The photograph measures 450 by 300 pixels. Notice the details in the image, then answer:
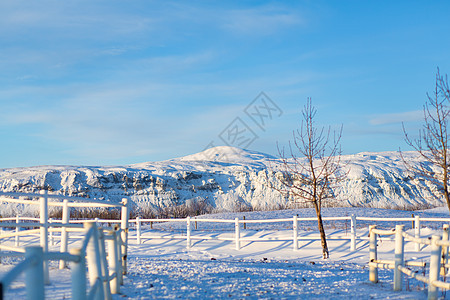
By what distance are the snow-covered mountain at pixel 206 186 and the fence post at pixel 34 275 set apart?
149 ft

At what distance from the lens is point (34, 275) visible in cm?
324

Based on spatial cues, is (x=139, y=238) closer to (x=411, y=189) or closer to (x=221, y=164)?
(x=411, y=189)

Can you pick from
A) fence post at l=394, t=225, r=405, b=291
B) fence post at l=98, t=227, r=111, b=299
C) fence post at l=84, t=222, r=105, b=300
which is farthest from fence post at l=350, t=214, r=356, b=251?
fence post at l=84, t=222, r=105, b=300

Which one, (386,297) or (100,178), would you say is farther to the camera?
(100,178)

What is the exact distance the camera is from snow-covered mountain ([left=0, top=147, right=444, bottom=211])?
5125 cm

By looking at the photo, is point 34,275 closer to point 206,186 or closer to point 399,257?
point 399,257

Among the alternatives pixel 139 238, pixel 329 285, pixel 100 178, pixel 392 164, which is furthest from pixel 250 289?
pixel 392 164

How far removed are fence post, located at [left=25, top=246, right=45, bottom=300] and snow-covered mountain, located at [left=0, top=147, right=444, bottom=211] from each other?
4536cm

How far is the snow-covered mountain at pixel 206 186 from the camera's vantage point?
168 ft

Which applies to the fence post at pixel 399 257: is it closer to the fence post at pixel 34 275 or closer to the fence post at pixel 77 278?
the fence post at pixel 77 278

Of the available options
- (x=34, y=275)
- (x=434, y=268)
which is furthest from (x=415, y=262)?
(x=34, y=275)

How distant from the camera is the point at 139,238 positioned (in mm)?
20328

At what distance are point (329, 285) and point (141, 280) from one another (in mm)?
3488

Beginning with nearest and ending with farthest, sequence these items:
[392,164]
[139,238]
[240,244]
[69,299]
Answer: [69,299] → [240,244] → [139,238] → [392,164]
